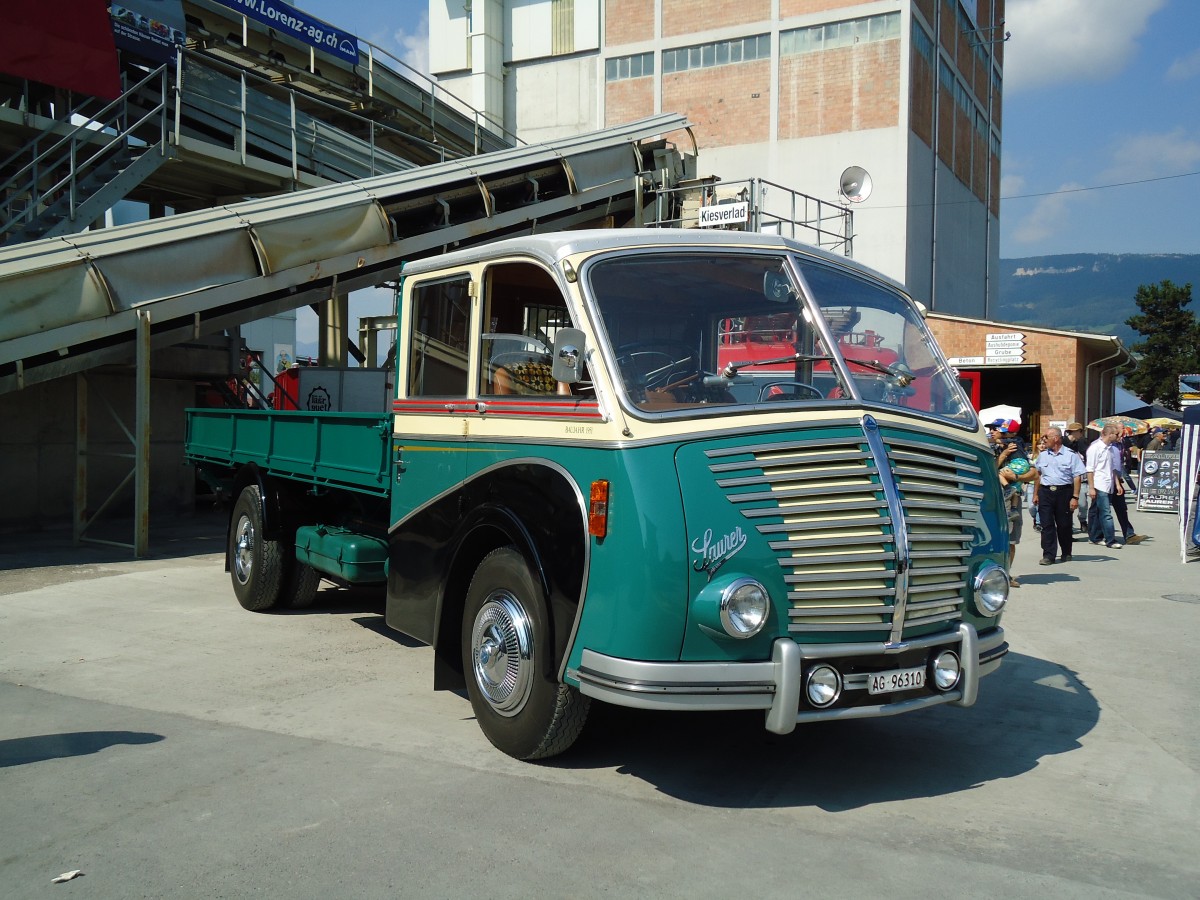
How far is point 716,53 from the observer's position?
39.2 m

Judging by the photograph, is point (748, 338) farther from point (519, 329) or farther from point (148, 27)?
point (148, 27)

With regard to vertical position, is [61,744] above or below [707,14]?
below

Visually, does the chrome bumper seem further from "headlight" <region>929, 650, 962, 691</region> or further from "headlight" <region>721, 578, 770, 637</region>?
"headlight" <region>929, 650, 962, 691</region>

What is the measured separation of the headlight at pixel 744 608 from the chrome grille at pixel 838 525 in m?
0.17

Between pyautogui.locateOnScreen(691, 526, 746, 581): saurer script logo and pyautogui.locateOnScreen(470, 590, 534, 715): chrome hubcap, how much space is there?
1023 mm

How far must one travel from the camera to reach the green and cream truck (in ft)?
14.4

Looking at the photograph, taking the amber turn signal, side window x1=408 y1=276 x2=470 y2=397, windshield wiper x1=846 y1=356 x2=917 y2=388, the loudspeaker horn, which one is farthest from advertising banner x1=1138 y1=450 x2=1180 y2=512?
the amber turn signal

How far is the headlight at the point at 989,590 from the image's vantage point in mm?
5164

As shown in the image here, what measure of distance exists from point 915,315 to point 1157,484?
756 inches

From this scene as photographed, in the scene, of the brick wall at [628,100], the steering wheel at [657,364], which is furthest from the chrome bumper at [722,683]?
the brick wall at [628,100]

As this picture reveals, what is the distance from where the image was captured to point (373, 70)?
914 inches

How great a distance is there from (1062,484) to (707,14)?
99.9 feet

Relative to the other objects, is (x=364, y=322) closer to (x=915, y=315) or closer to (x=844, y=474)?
(x=915, y=315)

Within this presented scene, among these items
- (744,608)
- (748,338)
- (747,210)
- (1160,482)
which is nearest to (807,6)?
(1160,482)
